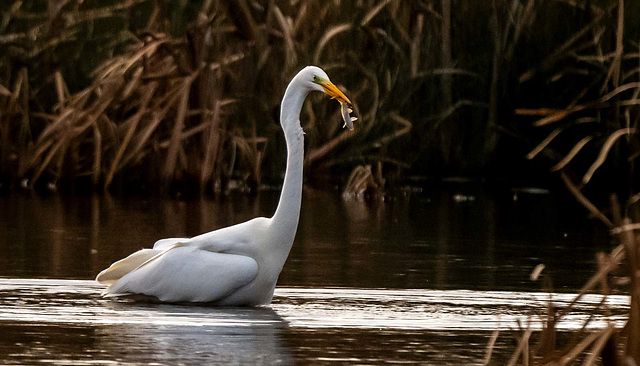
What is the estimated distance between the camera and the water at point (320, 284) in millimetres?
6812

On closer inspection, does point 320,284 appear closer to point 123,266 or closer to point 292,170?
point 292,170

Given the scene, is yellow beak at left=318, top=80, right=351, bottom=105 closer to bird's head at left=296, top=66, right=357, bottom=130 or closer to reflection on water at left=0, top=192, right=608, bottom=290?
bird's head at left=296, top=66, right=357, bottom=130

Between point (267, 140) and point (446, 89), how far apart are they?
2040mm

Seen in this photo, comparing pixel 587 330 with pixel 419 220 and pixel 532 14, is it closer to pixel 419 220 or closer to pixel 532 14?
pixel 419 220

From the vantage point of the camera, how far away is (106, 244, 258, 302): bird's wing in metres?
8.30

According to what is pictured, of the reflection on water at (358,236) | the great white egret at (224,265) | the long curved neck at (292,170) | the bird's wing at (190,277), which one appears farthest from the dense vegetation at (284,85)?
the bird's wing at (190,277)

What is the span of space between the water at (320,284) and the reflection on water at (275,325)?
10 mm

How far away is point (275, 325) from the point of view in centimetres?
755

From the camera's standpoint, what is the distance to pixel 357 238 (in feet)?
40.3

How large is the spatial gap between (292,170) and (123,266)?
1087 millimetres

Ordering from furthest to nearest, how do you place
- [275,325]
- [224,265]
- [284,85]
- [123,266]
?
[284,85] → [123,266] → [224,265] → [275,325]

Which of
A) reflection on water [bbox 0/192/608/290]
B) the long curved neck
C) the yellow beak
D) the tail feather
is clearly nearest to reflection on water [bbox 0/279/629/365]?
the tail feather

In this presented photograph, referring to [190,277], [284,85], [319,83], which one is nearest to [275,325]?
[190,277]

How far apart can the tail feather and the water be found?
0.15 m
